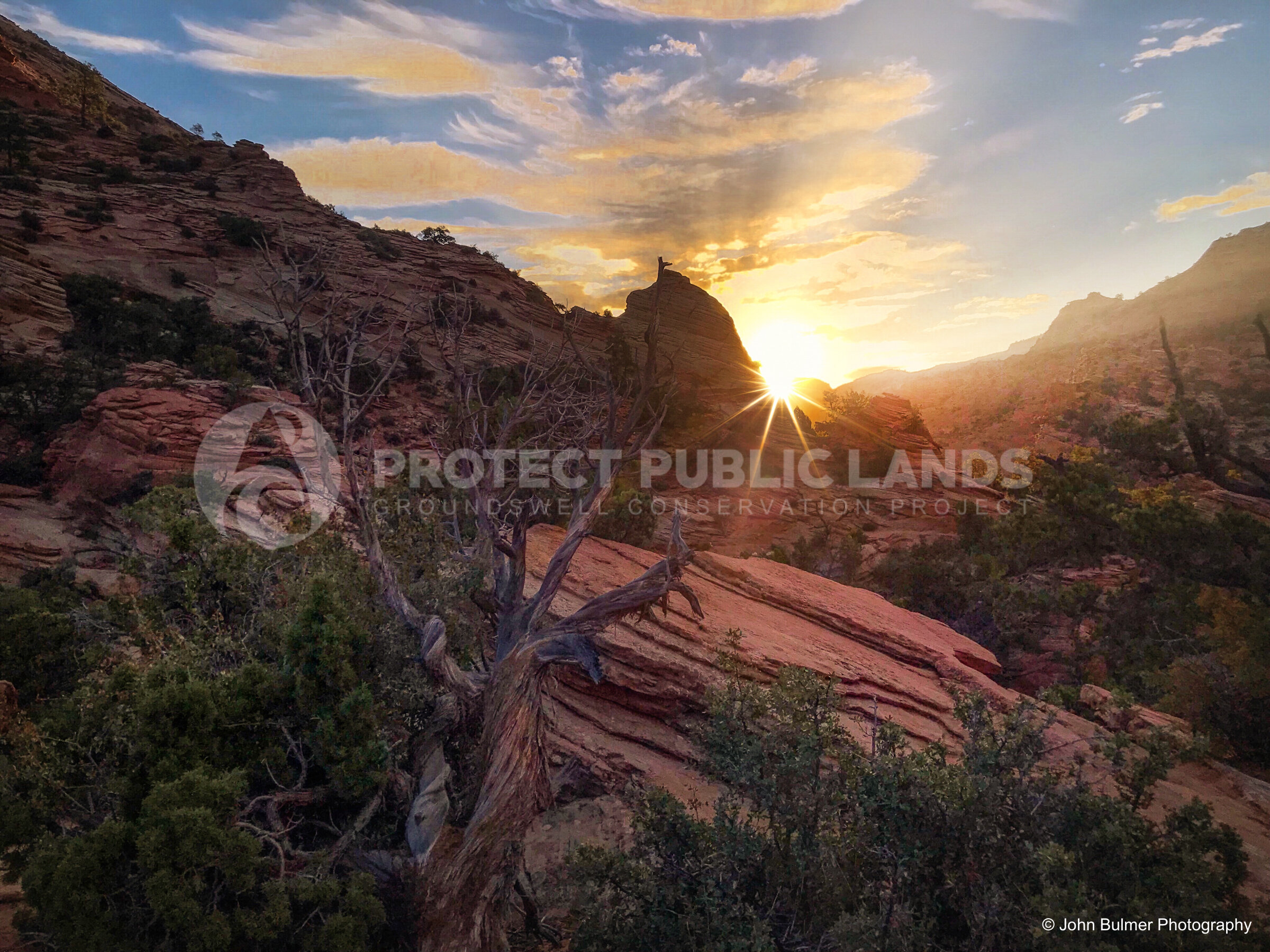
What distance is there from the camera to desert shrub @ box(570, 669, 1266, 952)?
3109 mm

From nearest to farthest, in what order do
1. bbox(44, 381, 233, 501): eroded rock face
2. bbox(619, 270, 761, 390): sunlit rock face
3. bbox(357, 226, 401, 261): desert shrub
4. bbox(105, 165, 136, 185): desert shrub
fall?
1. bbox(44, 381, 233, 501): eroded rock face
2. bbox(105, 165, 136, 185): desert shrub
3. bbox(357, 226, 401, 261): desert shrub
4. bbox(619, 270, 761, 390): sunlit rock face

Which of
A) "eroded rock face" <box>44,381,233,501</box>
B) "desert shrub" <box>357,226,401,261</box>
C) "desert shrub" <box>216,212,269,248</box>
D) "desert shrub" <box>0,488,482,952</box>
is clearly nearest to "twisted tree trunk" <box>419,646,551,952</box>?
"desert shrub" <box>0,488,482,952</box>

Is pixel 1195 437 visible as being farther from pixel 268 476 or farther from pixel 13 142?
pixel 13 142

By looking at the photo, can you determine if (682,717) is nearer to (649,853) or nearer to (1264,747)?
(649,853)

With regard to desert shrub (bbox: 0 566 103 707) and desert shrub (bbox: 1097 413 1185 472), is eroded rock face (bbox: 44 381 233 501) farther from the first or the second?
desert shrub (bbox: 1097 413 1185 472)

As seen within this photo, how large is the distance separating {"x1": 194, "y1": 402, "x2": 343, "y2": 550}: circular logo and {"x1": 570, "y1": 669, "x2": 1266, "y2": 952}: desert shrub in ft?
17.0

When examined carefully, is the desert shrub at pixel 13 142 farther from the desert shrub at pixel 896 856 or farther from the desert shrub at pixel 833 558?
the desert shrub at pixel 896 856

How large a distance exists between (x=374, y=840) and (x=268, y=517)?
26.7ft

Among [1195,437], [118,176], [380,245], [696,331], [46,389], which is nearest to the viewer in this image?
[1195,437]

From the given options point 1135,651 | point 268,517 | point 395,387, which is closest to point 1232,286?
point 1135,651

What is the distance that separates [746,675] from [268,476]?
11.5 meters

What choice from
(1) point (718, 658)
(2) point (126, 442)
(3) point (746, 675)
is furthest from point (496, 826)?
(2) point (126, 442)

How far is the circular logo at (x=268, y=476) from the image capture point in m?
7.99

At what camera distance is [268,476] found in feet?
41.5
